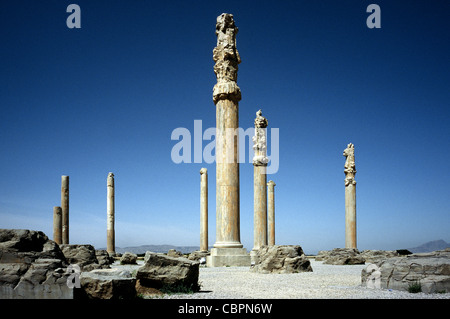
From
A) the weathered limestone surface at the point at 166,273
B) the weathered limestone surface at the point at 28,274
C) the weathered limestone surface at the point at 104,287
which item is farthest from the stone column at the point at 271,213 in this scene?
the weathered limestone surface at the point at 28,274

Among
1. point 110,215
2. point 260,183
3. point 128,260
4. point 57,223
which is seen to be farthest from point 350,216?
point 57,223

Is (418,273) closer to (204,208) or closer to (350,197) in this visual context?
(350,197)

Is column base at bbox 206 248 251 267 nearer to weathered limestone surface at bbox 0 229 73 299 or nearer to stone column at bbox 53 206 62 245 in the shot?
weathered limestone surface at bbox 0 229 73 299

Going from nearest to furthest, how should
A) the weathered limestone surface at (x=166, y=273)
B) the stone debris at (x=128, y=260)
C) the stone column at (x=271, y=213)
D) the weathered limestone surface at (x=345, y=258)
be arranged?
the weathered limestone surface at (x=166, y=273) → the weathered limestone surface at (x=345, y=258) → the stone debris at (x=128, y=260) → the stone column at (x=271, y=213)

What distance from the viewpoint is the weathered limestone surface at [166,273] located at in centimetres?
820

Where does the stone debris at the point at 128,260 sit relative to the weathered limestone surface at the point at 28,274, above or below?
below

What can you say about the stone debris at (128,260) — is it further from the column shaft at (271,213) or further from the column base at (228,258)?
the column shaft at (271,213)

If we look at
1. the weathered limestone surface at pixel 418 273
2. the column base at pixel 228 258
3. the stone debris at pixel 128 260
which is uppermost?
the weathered limestone surface at pixel 418 273

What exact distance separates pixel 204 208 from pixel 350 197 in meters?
9.31

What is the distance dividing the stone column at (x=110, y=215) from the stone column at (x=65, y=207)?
3.73 m

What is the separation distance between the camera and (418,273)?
334 inches

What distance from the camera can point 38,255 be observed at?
22.3ft

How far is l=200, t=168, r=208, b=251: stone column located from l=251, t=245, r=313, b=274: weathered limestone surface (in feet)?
49.9
